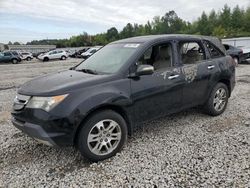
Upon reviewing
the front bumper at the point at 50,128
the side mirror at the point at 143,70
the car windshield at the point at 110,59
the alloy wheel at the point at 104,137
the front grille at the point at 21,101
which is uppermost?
the car windshield at the point at 110,59

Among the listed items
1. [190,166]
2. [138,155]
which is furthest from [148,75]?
[190,166]

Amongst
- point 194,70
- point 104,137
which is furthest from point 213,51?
point 104,137

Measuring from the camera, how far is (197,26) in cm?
8588

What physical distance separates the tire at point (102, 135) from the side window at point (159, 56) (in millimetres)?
1177

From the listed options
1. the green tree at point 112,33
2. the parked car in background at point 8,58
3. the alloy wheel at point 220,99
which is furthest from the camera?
the green tree at point 112,33

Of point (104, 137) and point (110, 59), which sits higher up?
point (110, 59)

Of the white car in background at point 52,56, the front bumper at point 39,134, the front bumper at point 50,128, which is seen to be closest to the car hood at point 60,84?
the front bumper at point 50,128

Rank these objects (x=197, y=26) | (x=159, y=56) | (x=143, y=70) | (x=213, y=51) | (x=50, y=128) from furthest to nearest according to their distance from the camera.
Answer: (x=197, y=26)
(x=213, y=51)
(x=159, y=56)
(x=143, y=70)
(x=50, y=128)

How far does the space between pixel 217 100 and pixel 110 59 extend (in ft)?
8.19

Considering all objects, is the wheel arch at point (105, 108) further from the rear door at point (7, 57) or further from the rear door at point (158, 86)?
the rear door at point (7, 57)

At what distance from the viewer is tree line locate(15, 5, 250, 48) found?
73.0 m

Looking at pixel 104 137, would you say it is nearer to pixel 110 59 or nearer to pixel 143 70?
pixel 143 70

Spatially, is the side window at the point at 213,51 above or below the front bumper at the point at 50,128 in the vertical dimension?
above

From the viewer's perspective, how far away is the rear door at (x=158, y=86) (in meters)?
4.04
